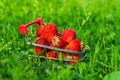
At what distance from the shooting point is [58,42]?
384cm

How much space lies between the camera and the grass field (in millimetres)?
3590

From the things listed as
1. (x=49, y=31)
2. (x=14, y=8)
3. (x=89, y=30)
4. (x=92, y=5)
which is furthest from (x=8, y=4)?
(x=49, y=31)

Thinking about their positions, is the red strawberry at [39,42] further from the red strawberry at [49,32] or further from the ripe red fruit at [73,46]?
the ripe red fruit at [73,46]

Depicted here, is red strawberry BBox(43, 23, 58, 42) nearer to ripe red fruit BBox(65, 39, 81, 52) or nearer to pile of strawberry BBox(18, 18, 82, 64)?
pile of strawberry BBox(18, 18, 82, 64)

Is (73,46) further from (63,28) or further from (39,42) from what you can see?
(63,28)

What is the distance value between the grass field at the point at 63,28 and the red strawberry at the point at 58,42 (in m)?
0.17

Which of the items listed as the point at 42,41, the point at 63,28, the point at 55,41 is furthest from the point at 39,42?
the point at 63,28

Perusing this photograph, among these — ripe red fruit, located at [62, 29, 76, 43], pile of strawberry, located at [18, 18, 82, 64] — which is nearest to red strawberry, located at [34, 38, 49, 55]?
pile of strawberry, located at [18, 18, 82, 64]

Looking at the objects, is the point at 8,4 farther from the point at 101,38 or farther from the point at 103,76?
the point at 103,76

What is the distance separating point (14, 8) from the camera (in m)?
6.11

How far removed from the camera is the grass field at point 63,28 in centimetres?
359

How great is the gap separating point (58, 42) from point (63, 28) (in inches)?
55.0

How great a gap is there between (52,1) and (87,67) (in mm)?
3038

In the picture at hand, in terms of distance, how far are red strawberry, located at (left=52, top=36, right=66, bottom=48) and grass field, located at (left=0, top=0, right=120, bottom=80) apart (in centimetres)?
17
